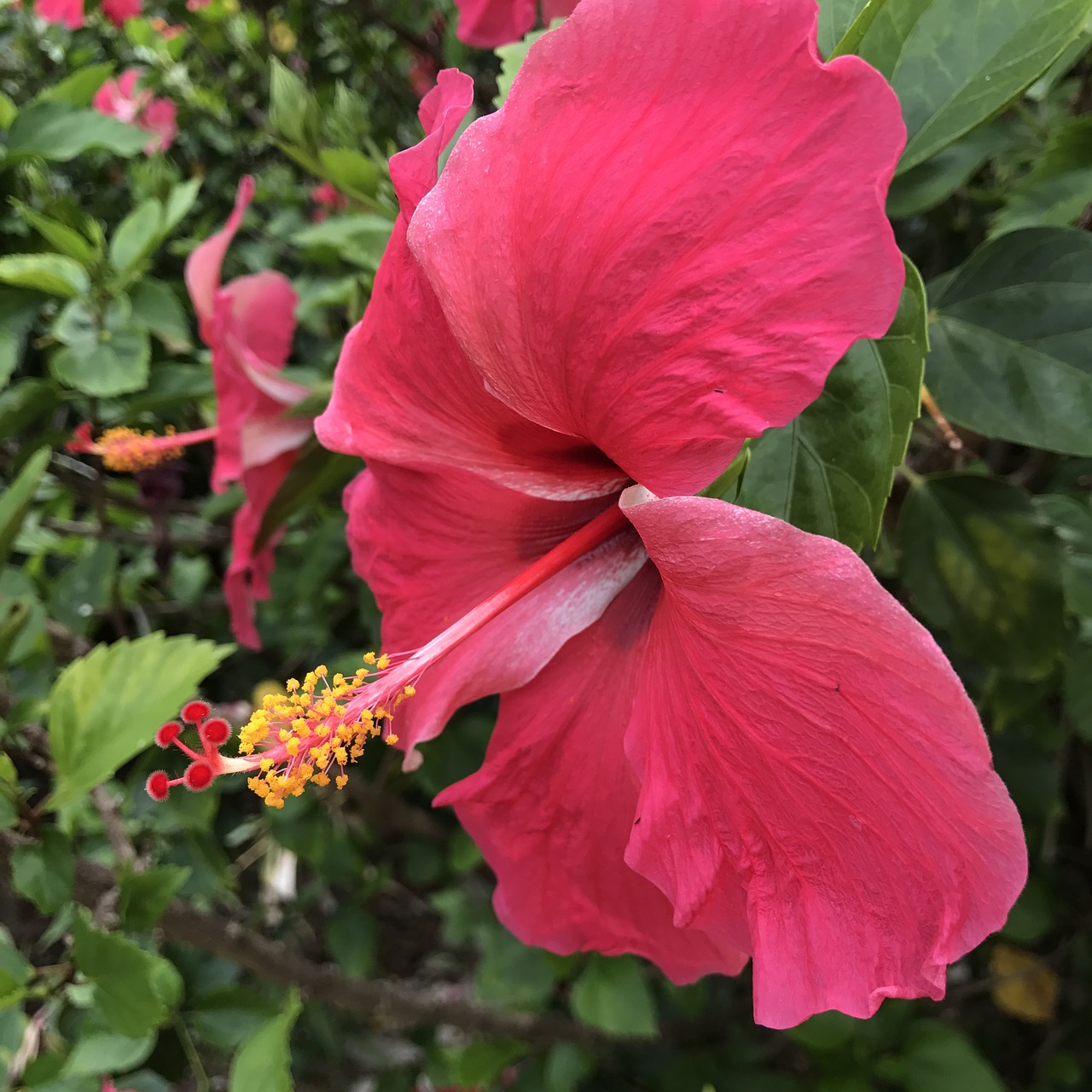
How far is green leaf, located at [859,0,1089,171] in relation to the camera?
57cm

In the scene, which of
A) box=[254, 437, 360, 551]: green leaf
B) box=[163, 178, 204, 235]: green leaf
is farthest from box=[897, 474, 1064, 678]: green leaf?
box=[163, 178, 204, 235]: green leaf

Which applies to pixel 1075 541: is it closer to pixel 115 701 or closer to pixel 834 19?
pixel 834 19

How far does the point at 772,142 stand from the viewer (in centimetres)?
39

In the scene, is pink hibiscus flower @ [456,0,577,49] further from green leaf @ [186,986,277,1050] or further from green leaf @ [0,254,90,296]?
green leaf @ [186,986,277,1050]

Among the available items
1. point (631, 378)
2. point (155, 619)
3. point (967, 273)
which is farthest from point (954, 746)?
point (155, 619)

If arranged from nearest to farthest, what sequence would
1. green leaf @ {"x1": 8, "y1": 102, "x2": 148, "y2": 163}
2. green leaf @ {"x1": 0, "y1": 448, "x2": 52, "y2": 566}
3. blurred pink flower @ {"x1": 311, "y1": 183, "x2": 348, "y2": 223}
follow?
green leaf @ {"x1": 0, "y1": 448, "x2": 52, "y2": 566}, green leaf @ {"x1": 8, "y1": 102, "x2": 148, "y2": 163}, blurred pink flower @ {"x1": 311, "y1": 183, "x2": 348, "y2": 223}

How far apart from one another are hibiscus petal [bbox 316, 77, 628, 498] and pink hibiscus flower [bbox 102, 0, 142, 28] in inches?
77.9

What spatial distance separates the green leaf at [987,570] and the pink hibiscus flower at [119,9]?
2197 millimetres

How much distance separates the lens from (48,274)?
1109 mm

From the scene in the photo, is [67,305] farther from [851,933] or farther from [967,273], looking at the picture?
[851,933]

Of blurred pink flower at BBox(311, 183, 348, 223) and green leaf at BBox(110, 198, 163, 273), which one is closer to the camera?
green leaf at BBox(110, 198, 163, 273)

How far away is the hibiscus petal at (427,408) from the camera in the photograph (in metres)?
0.54

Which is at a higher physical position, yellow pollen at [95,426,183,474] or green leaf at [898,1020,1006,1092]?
yellow pollen at [95,426,183,474]

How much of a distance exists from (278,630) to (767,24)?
1480 millimetres
